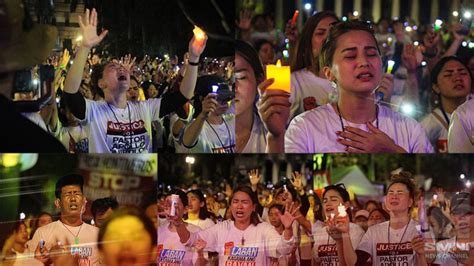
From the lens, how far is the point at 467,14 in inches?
229

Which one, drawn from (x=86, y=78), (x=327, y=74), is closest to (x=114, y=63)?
(x=86, y=78)

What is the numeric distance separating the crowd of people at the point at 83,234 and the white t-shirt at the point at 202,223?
28 centimetres

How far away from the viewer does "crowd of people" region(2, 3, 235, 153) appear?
5641 millimetres

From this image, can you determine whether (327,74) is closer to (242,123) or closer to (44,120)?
(242,123)

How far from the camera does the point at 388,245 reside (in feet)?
19.1

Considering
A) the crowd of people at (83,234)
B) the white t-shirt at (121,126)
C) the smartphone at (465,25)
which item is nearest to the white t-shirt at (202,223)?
the crowd of people at (83,234)

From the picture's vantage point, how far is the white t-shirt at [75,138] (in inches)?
224

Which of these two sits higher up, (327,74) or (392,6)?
(392,6)

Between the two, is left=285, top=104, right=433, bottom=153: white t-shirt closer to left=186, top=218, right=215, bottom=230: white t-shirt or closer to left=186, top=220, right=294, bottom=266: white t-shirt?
left=186, top=220, right=294, bottom=266: white t-shirt

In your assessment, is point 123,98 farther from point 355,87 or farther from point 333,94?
point 355,87

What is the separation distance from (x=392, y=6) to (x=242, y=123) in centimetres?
145

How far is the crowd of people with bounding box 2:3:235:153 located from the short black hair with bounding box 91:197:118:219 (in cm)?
37

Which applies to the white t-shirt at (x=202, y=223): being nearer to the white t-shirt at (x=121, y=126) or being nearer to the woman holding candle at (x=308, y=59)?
the white t-shirt at (x=121, y=126)

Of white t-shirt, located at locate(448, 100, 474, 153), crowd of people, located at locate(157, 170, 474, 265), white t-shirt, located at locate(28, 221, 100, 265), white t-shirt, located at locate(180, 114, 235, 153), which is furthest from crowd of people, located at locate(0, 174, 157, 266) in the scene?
white t-shirt, located at locate(448, 100, 474, 153)
